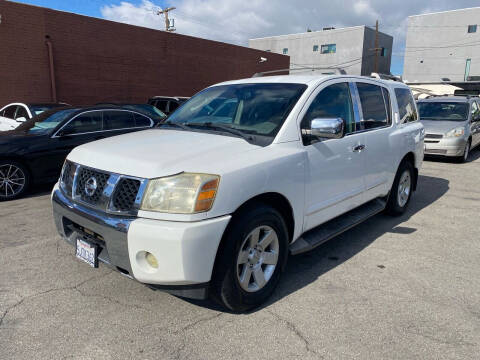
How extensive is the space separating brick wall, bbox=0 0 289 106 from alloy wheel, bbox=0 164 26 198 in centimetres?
832

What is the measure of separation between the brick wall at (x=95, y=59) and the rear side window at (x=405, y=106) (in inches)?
502

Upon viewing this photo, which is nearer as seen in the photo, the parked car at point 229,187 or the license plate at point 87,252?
the parked car at point 229,187

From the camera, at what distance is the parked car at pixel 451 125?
32.0 feet

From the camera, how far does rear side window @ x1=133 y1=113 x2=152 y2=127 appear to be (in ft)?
25.4

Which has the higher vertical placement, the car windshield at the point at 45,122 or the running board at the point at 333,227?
the car windshield at the point at 45,122

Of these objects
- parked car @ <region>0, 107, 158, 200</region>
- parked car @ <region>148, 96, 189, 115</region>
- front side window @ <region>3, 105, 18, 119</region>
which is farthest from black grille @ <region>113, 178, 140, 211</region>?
parked car @ <region>148, 96, 189, 115</region>

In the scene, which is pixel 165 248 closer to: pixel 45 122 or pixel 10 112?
pixel 45 122

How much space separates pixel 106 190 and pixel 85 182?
345 mm

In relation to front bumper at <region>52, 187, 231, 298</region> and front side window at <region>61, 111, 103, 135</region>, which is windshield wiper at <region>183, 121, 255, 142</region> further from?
front side window at <region>61, 111, 103, 135</region>

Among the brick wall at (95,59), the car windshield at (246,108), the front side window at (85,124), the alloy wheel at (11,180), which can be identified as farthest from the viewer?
the brick wall at (95,59)

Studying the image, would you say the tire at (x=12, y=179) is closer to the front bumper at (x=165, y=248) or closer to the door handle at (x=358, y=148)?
the front bumper at (x=165, y=248)

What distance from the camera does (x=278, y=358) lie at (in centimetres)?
246

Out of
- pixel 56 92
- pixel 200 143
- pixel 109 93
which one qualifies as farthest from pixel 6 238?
pixel 109 93

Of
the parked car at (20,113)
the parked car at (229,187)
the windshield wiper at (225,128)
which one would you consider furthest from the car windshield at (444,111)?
the parked car at (20,113)
